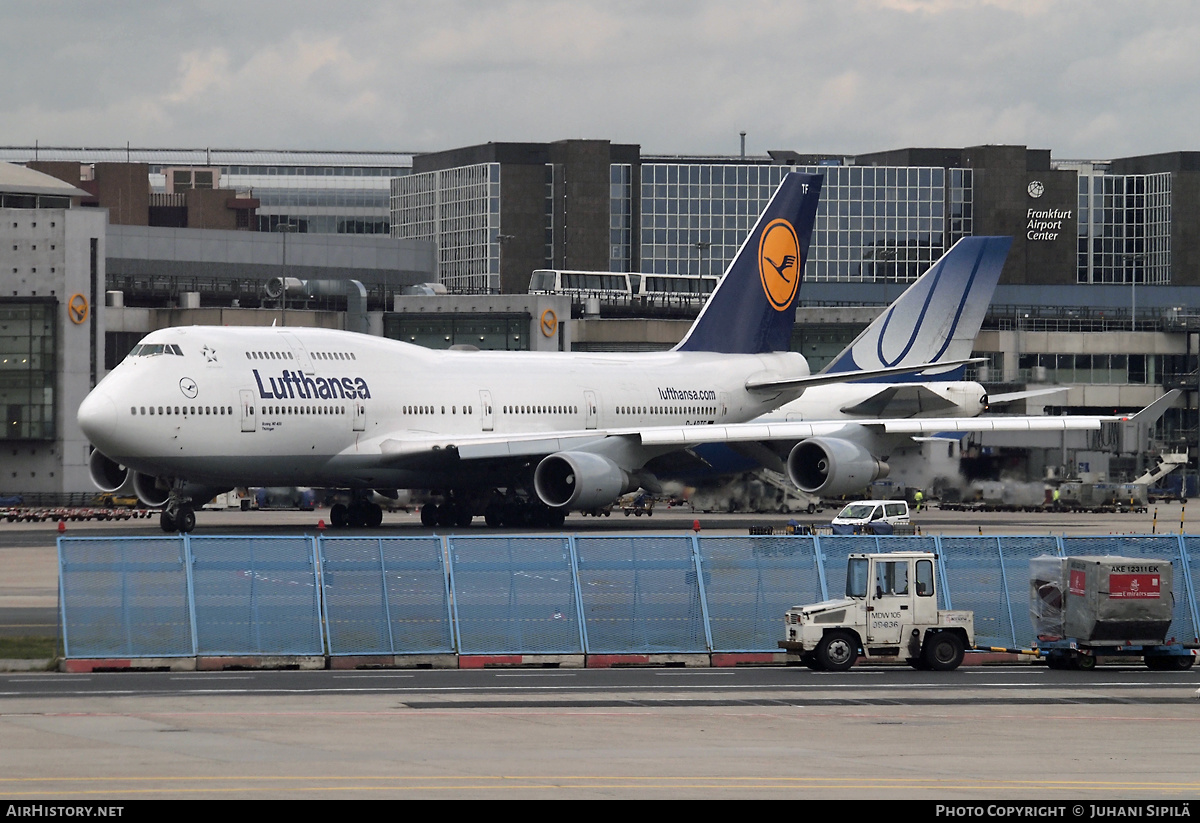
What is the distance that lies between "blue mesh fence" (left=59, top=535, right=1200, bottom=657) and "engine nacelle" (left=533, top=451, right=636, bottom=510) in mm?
21772

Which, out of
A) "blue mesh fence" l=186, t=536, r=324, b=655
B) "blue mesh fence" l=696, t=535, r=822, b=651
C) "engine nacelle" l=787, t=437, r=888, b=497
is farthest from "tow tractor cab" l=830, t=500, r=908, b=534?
"blue mesh fence" l=186, t=536, r=324, b=655

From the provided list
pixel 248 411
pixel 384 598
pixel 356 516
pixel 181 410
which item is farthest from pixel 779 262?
pixel 384 598

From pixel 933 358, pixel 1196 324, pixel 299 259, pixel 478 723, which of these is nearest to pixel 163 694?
pixel 478 723

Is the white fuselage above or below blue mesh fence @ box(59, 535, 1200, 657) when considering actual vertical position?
above

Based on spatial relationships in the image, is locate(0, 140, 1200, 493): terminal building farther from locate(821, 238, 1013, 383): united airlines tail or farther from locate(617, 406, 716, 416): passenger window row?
locate(617, 406, 716, 416): passenger window row

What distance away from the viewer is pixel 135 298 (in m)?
115

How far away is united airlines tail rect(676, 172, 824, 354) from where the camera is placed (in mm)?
69812

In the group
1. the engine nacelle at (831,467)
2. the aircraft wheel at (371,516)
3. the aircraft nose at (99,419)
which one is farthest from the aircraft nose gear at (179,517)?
the engine nacelle at (831,467)

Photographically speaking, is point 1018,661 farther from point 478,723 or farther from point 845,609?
point 478,723

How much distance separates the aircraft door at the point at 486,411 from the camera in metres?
60.2

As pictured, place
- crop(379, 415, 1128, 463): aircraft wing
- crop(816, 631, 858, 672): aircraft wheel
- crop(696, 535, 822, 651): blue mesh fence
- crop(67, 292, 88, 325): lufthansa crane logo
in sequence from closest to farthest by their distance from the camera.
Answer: crop(816, 631, 858, 672): aircraft wheel < crop(696, 535, 822, 651): blue mesh fence < crop(379, 415, 1128, 463): aircraft wing < crop(67, 292, 88, 325): lufthansa crane logo

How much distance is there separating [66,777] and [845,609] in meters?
15.2

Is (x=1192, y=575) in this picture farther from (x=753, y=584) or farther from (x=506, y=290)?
(x=506, y=290)

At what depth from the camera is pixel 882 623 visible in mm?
30078
